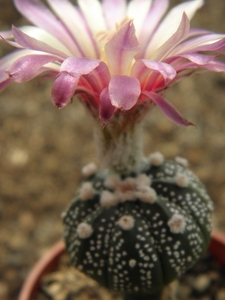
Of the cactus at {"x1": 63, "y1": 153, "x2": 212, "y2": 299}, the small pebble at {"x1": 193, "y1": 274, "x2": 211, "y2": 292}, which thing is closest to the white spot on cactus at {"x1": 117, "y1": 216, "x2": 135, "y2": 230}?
the cactus at {"x1": 63, "y1": 153, "x2": 212, "y2": 299}

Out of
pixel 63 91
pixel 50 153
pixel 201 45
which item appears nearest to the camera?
pixel 63 91

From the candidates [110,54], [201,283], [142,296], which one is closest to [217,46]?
[110,54]

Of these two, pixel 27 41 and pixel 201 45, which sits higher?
pixel 27 41

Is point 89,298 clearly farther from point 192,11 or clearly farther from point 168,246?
point 192,11

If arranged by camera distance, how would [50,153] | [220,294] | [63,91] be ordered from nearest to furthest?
1. [63,91]
2. [220,294]
3. [50,153]

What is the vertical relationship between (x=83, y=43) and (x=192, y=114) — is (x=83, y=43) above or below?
above

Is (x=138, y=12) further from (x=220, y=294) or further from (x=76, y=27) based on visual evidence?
(x=220, y=294)

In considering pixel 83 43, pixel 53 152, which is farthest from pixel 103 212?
pixel 53 152
